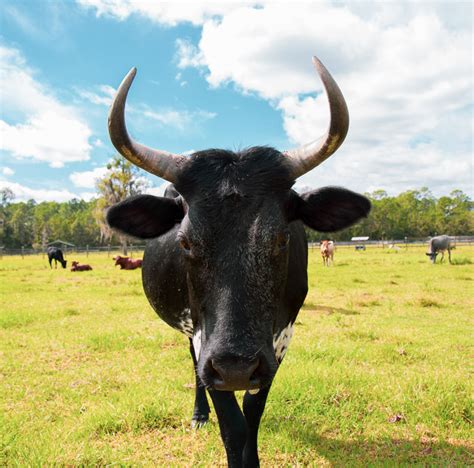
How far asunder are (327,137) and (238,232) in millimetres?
822

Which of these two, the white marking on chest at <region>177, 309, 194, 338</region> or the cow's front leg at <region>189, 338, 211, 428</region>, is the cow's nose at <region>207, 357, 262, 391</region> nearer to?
the white marking on chest at <region>177, 309, 194, 338</region>

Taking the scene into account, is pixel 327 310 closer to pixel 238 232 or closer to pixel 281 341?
pixel 281 341

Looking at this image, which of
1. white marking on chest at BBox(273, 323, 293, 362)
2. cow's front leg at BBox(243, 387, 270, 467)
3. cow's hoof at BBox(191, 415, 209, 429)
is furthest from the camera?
cow's hoof at BBox(191, 415, 209, 429)

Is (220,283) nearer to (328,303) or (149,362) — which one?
(149,362)

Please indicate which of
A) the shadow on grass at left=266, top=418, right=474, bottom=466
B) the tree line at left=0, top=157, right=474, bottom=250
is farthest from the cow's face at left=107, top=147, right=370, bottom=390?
the tree line at left=0, top=157, right=474, bottom=250

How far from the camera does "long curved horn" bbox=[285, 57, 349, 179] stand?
238cm

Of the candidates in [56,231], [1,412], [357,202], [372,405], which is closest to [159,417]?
[1,412]

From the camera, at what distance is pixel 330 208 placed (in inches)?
116

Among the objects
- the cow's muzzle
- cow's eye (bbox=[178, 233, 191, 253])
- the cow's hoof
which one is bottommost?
the cow's hoof

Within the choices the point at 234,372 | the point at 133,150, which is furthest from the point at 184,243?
the point at 234,372

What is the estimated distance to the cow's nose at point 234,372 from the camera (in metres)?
1.97

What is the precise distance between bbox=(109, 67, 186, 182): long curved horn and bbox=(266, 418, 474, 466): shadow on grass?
254 centimetres

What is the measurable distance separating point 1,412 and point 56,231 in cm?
9628

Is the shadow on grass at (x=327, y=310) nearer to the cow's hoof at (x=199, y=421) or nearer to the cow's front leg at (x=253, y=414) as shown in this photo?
the cow's hoof at (x=199, y=421)
